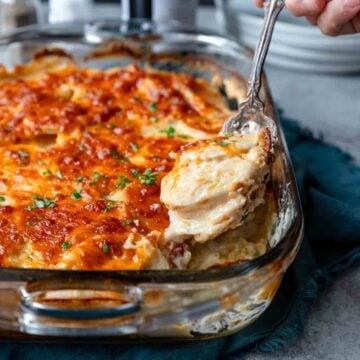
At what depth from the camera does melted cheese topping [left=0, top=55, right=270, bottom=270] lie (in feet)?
6.11

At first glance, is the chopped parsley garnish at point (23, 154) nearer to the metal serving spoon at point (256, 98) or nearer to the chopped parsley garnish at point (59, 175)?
the chopped parsley garnish at point (59, 175)

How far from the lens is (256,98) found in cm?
232

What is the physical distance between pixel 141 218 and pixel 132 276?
18.6 inches

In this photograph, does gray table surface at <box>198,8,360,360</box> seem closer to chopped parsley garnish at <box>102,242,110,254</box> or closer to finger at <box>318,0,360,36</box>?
chopped parsley garnish at <box>102,242,110,254</box>

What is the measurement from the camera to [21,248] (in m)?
1.89

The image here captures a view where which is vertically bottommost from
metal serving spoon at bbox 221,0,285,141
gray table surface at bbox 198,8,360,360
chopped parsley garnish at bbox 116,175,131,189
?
gray table surface at bbox 198,8,360,360

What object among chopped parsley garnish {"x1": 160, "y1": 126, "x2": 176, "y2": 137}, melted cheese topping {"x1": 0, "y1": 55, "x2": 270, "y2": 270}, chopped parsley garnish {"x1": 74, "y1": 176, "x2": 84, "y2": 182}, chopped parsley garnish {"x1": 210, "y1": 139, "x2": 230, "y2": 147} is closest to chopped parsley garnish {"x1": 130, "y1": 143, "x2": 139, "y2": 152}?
melted cheese topping {"x1": 0, "y1": 55, "x2": 270, "y2": 270}

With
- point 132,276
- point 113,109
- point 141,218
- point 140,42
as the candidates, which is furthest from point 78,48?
point 132,276

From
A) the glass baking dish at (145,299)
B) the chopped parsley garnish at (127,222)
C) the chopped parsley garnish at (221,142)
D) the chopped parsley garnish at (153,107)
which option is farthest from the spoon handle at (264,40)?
the chopped parsley garnish at (127,222)

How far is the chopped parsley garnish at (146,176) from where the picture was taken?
2.18 metres

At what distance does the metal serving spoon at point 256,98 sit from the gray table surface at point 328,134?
1.88 feet

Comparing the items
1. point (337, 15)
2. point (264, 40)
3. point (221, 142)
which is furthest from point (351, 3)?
point (221, 142)

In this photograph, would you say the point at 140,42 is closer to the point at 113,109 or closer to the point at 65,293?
the point at 113,109

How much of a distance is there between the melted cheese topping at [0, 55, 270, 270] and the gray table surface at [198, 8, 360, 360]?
0.45 meters
